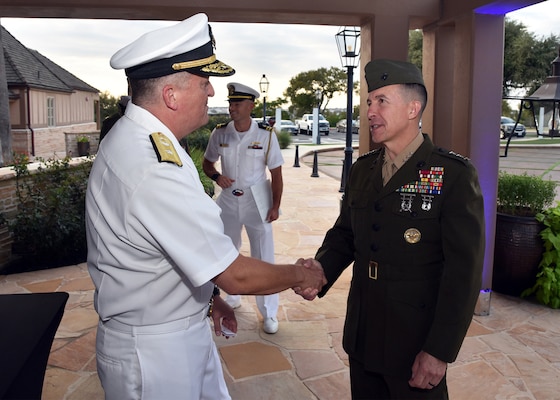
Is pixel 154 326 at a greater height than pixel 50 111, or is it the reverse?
pixel 50 111

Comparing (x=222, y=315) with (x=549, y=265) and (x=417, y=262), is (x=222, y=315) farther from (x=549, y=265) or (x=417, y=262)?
(x=549, y=265)

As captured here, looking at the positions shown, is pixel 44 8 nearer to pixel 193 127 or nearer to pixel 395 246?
pixel 193 127

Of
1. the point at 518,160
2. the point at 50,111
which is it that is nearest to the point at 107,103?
the point at 50,111

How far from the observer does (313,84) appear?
59844mm

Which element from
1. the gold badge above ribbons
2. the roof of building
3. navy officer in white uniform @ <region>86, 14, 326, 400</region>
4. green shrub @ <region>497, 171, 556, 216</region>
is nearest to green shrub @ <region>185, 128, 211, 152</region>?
the roof of building

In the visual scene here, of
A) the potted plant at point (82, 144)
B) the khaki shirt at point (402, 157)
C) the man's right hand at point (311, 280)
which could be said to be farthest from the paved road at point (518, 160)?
the khaki shirt at point (402, 157)

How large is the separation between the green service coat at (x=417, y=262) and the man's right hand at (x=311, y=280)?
0.66ft

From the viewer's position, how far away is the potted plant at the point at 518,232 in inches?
211

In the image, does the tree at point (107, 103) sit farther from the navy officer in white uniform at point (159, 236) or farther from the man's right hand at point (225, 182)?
the navy officer in white uniform at point (159, 236)

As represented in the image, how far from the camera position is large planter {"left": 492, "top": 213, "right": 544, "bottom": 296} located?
5359 millimetres

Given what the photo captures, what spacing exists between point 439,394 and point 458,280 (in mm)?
560

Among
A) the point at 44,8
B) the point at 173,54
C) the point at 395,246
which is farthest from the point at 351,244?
the point at 44,8

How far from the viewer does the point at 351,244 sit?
109 inches

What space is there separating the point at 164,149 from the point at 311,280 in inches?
41.6
